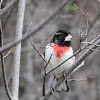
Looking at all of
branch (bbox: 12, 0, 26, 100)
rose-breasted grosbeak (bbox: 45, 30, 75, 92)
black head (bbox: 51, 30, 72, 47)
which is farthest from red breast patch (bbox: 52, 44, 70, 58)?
branch (bbox: 12, 0, 26, 100)

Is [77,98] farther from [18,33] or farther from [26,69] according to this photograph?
[18,33]

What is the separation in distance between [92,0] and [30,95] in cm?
546

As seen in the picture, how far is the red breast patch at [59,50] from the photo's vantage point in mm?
3881

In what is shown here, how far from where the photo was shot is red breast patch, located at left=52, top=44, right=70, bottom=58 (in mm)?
3881

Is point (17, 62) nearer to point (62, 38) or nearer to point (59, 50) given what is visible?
point (59, 50)

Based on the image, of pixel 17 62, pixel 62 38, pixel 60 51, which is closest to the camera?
pixel 17 62

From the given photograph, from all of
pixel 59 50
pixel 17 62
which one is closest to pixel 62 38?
pixel 59 50

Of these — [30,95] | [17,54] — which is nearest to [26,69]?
[30,95]

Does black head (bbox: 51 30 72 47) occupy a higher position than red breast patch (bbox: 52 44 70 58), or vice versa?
black head (bbox: 51 30 72 47)

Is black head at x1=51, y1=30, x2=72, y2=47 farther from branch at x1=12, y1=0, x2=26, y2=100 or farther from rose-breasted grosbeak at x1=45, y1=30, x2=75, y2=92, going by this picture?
branch at x1=12, y1=0, x2=26, y2=100

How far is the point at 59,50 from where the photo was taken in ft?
12.9

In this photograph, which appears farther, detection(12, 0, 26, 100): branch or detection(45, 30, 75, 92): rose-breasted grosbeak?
detection(45, 30, 75, 92): rose-breasted grosbeak

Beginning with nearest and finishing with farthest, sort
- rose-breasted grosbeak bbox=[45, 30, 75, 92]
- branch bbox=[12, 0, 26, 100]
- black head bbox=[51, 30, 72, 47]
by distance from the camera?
branch bbox=[12, 0, 26, 100], rose-breasted grosbeak bbox=[45, 30, 75, 92], black head bbox=[51, 30, 72, 47]

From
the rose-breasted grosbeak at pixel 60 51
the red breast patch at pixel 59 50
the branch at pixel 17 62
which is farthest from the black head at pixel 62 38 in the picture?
the branch at pixel 17 62
